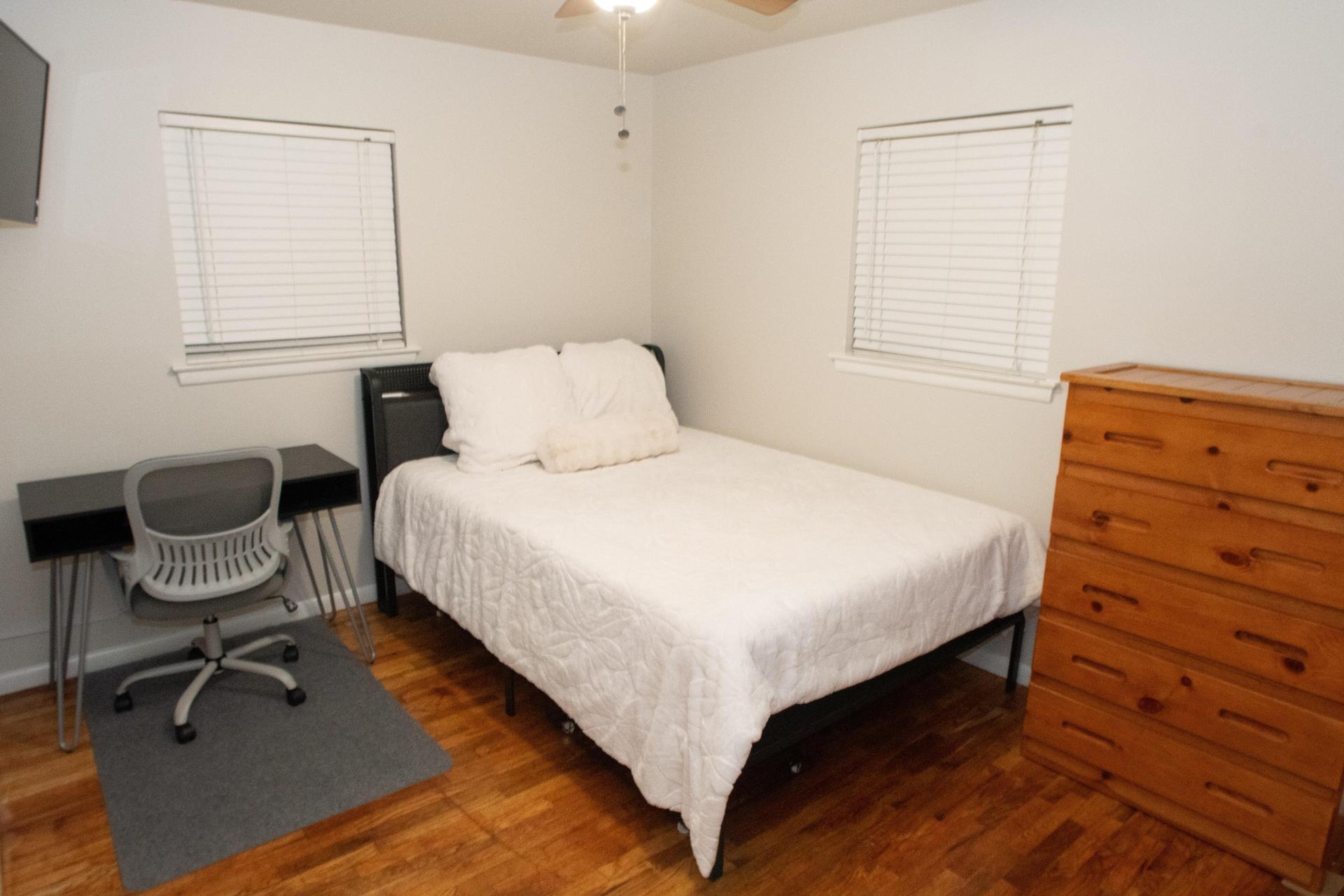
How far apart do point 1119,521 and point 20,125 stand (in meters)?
3.18

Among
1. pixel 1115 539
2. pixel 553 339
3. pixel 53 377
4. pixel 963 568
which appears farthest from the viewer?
pixel 553 339

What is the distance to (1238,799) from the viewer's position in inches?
82.9

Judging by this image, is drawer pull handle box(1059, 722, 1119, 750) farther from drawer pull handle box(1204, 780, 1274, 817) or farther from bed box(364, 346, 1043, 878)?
bed box(364, 346, 1043, 878)

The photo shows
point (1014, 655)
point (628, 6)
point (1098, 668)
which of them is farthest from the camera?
point (1014, 655)

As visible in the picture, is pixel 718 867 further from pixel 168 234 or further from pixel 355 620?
pixel 168 234

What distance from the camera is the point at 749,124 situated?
3559 millimetres

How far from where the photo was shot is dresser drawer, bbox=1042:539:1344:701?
194cm

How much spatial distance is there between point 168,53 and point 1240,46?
10.5 feet

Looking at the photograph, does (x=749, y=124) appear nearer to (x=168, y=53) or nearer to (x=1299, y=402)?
(x=168, y=53)

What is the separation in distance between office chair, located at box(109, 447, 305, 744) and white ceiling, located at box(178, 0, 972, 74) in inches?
63.2

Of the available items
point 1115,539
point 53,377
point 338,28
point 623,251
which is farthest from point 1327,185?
point 53,377

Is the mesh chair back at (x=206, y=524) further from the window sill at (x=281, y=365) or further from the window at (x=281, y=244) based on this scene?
the window at (x=281, y=244)

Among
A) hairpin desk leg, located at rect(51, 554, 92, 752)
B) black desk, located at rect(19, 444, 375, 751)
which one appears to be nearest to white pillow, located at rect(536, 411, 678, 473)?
black desk, located at rect(19, 444, 375, 751)

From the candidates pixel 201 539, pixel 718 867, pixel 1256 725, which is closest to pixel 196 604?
pixel 201 539
